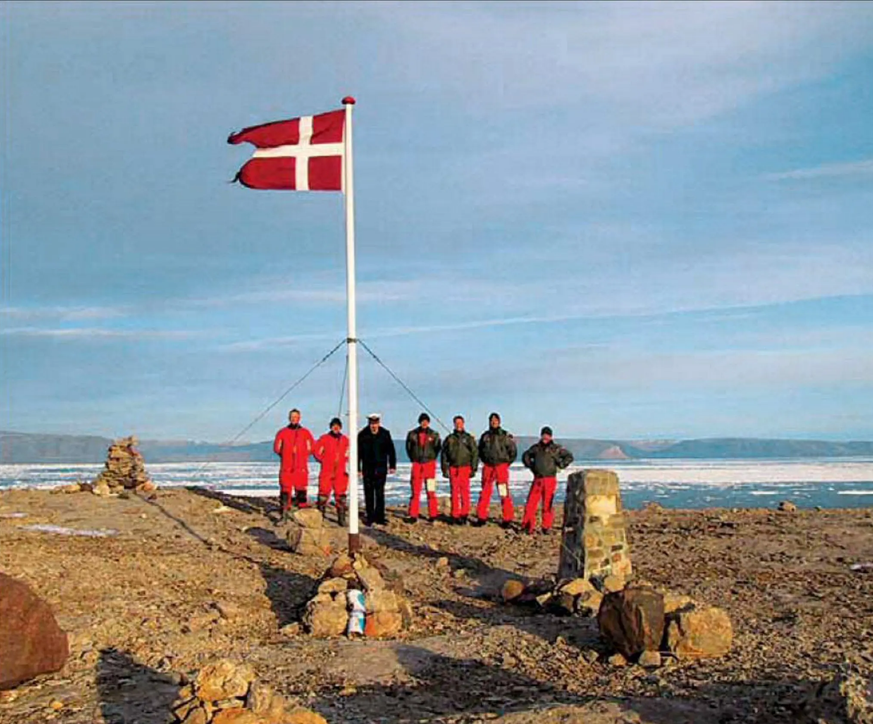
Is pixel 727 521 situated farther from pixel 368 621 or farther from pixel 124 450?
pixel 124 450

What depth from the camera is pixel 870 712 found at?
5.86m

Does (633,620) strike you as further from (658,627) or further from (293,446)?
(293,446)

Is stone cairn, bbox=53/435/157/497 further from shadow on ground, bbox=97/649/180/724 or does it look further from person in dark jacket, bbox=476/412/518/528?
shadow on ground, bbox=97/649/180/724

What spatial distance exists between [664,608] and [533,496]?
8.92 m

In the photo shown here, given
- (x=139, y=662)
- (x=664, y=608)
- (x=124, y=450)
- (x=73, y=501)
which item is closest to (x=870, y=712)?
(x=664, y=608)

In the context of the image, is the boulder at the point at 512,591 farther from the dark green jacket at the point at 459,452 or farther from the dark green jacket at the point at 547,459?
the dark green jacket at the point at 459,452

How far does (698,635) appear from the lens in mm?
8977

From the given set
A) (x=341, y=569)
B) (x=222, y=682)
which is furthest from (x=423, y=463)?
(x=222, y=682)

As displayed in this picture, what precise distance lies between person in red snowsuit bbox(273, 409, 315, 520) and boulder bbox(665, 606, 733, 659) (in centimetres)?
1012

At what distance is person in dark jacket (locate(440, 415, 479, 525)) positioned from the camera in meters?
18.8

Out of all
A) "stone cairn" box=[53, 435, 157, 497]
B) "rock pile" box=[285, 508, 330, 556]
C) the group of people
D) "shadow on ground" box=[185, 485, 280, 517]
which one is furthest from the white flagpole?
"stone cairn" box=[53, 435, 157, 497]

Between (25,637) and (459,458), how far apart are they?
36.4ft

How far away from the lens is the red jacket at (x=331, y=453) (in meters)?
18.1

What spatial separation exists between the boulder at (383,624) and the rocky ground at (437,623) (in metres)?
0.21
